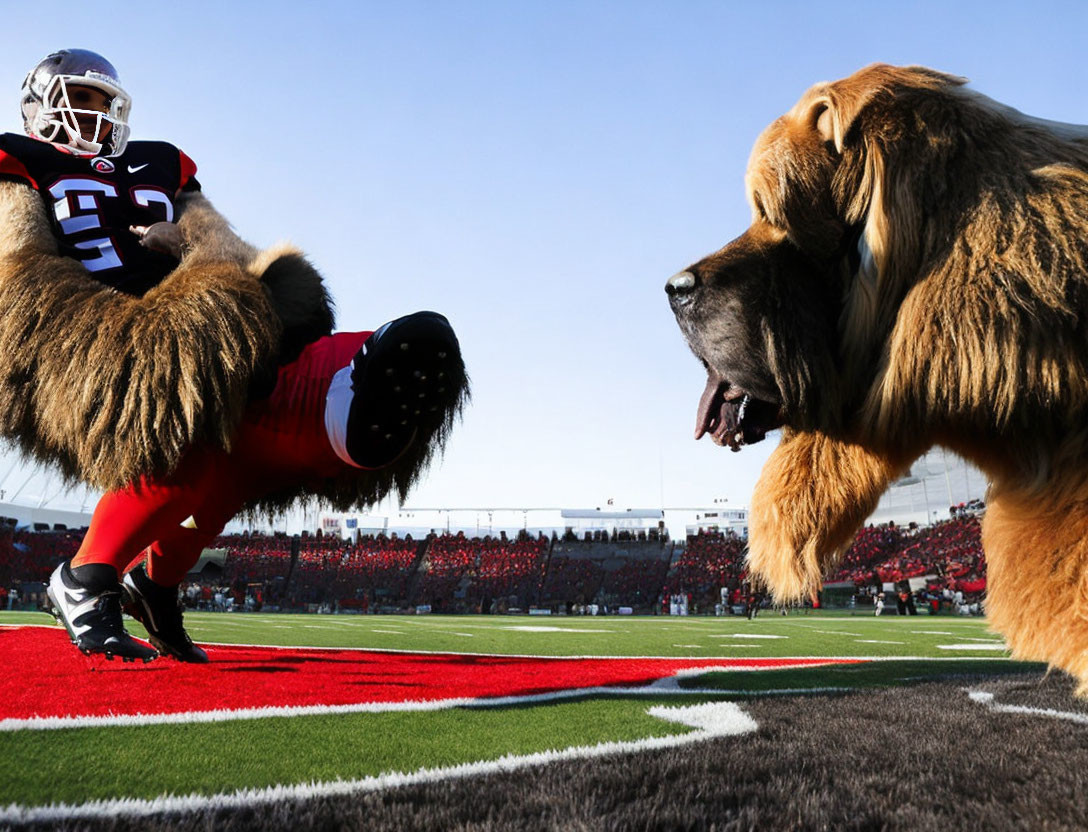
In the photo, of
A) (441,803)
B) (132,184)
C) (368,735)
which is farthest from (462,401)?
(441,803)

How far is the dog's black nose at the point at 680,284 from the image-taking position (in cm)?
129

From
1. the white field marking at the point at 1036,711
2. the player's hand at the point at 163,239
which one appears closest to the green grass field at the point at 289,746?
the white field marking at the point at 1036,711

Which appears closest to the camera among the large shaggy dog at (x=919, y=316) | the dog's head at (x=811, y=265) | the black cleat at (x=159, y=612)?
the large shaggy dog at (x=919, y=316)

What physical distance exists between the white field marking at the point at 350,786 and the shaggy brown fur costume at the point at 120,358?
3.86 feet

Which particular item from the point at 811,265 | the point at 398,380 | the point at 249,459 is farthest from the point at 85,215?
the point at 811,265

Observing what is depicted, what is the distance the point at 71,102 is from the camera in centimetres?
257

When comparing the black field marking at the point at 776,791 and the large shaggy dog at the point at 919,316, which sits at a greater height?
the large shaggy dog at the point at 919,316

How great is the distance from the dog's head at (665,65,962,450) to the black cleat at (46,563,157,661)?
2.14 m

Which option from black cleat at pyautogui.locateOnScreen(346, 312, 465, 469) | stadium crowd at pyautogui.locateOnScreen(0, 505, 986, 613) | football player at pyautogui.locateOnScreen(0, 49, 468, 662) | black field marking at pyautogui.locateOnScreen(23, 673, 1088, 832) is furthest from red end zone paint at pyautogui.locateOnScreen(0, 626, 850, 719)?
stadium crowd at pyautogui.locateOnScreen(0, 505, 986, 613)

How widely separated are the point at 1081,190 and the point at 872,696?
2.05 m

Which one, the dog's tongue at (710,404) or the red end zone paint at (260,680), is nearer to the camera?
the dog's tongue at (710,404)

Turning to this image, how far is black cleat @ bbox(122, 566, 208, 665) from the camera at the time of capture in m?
3.39

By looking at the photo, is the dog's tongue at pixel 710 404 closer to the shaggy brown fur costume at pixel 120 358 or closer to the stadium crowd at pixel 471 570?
the shaggy brown fur costume at pixel 120 358

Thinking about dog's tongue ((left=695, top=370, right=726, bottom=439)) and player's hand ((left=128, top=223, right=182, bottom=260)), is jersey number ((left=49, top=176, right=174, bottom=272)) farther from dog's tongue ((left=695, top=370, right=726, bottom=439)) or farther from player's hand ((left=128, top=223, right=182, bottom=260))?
dog's tongue ((left=695, top=370, right=726, bottom=439))
